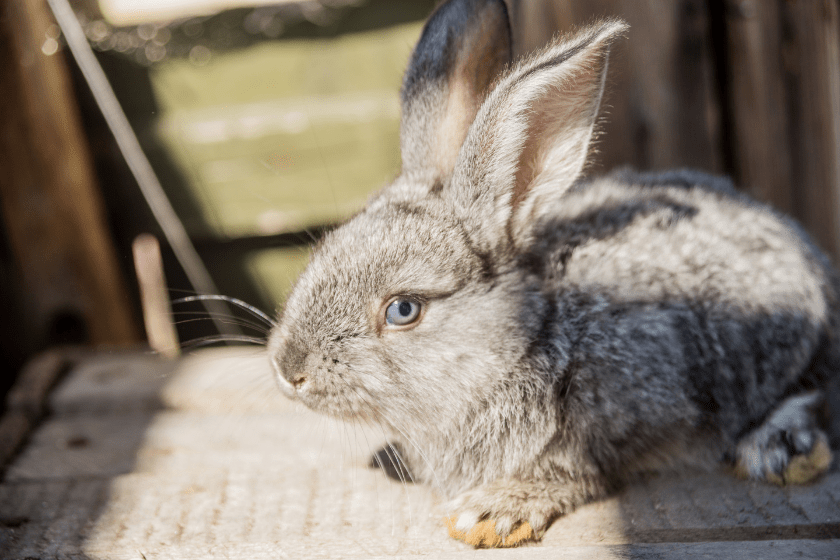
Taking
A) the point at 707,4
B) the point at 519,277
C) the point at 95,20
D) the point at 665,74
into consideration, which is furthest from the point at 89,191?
the point at 707,4

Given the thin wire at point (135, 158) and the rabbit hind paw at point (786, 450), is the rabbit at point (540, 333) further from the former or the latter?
the thin wire at point (135, 158)

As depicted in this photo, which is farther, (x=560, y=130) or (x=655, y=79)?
(x=655, y=79)

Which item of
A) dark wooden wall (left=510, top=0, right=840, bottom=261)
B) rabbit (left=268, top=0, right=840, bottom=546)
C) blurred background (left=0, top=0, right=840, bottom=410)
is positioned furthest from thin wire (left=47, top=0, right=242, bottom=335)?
dark wooden wall (left=510, top=0, right=840, bottom=261)

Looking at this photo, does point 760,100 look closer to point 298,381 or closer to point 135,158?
point 298,381

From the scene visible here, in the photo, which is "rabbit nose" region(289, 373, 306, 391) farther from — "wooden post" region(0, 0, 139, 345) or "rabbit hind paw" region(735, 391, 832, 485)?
"wooden post" region(0, 0, 139, 345)

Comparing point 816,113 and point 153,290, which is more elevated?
point 816,113

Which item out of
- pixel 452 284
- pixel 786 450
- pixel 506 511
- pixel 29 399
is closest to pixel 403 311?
pixel 452 284

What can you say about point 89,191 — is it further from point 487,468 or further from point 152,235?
point 487,468
